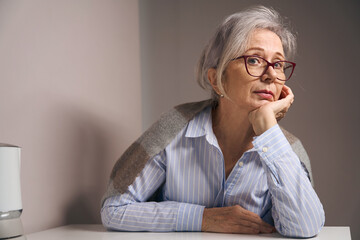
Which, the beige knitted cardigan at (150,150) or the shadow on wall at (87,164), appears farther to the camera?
the shadow on wall at (87,164)

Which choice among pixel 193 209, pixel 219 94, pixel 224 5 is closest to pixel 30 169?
pixel 193 209

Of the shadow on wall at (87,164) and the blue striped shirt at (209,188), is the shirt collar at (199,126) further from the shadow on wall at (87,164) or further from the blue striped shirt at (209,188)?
the shadow on wall at (87,164)

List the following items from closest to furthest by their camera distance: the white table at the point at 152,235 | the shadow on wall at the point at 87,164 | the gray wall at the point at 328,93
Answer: the white table at the point at 152,235
the shadow on wall at the point at 87,164
the gray wall at the point at 328,93

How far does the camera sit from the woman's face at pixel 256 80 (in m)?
1.54

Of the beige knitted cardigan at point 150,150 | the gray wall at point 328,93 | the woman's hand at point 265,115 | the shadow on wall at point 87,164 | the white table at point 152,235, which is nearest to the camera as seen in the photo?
the white table at point 152,235

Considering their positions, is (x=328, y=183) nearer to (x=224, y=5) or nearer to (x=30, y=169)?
(x=224, y=5)

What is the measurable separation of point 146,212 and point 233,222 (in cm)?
28

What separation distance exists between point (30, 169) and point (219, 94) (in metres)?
0.68

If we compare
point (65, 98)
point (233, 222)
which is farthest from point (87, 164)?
point (233, 222)

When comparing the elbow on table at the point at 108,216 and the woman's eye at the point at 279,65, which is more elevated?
the woman's eye at the point at 279,65

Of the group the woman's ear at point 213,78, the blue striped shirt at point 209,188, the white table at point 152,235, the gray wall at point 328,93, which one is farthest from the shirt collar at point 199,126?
the gray wall at point 328,93

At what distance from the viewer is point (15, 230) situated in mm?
1087

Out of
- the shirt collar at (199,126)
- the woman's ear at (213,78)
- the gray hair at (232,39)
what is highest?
the gray hair at (232,39)

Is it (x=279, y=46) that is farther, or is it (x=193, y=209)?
(x=279, y=46)
